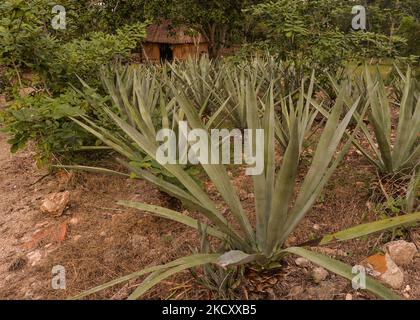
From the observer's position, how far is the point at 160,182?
1457 millimetres

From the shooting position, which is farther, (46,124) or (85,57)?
(85,57)

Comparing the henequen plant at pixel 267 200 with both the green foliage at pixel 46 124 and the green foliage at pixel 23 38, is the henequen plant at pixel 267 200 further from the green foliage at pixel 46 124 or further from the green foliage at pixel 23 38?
the green foliage at pixel 23 38

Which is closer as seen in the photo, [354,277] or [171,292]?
[354,277]

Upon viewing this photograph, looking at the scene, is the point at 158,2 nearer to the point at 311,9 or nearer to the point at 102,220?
the point at 311,9

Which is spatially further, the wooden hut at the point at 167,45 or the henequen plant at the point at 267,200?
the wooden hut at the point at 167,45

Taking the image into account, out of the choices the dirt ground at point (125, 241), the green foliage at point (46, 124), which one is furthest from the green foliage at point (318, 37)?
the green foliage at point (46, 124)

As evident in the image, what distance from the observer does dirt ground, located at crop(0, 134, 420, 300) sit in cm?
168

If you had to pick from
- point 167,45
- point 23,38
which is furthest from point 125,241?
point 167,45

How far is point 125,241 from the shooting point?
7.02 feet

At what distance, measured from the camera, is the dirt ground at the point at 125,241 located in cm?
168

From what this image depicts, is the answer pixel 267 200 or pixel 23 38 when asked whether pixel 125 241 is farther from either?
pixel 23 38

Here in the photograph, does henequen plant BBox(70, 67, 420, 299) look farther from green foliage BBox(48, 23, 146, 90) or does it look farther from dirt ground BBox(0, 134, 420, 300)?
green foliage BBox(48, 23, 146, 90)
